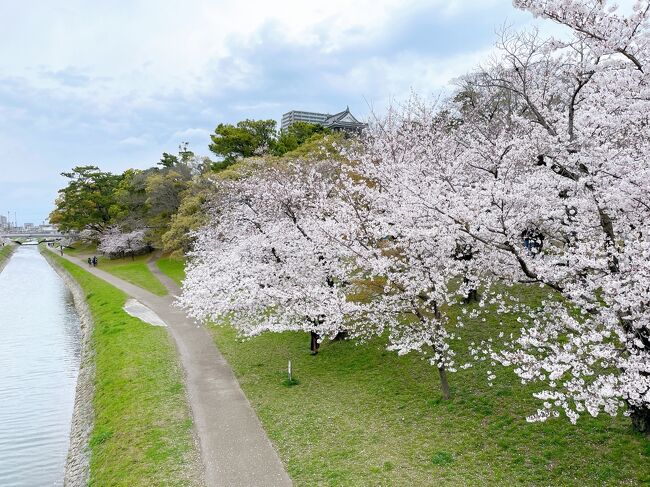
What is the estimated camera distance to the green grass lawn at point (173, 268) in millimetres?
39069

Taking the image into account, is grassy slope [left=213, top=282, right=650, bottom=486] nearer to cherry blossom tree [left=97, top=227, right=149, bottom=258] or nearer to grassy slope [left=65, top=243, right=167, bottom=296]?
grassy slope [left=65, top=243, right=167, bottom=296]

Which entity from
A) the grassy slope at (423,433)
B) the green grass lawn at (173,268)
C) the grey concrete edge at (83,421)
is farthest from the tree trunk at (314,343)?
the green grass lawn at (173,268)

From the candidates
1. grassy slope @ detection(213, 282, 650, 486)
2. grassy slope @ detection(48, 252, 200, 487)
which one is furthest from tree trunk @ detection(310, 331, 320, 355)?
grassy slope @ detection(48, 252, 200, 487)

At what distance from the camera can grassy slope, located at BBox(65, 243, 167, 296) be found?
1433 inches

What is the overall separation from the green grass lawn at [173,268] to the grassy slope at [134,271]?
128cm

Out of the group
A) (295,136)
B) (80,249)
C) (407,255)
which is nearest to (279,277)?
(407,255)

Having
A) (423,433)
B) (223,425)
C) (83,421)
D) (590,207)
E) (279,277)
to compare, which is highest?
(590,207)

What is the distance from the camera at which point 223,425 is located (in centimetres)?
1259

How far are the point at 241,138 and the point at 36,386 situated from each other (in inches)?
1204

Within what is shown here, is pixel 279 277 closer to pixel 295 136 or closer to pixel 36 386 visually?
pixel 36 386

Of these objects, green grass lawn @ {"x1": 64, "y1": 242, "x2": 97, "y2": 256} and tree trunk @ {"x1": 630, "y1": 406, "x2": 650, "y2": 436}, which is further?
green grass lawn @ {"x1": 64, "y1": 242, "x2": 97, "y2": 256}

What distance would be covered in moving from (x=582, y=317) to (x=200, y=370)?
1296 cm

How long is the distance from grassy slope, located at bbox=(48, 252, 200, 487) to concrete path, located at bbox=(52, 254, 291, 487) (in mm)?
366

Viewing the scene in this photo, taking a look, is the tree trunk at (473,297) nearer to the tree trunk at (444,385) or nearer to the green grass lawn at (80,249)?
the tree trunk at (444,385)
